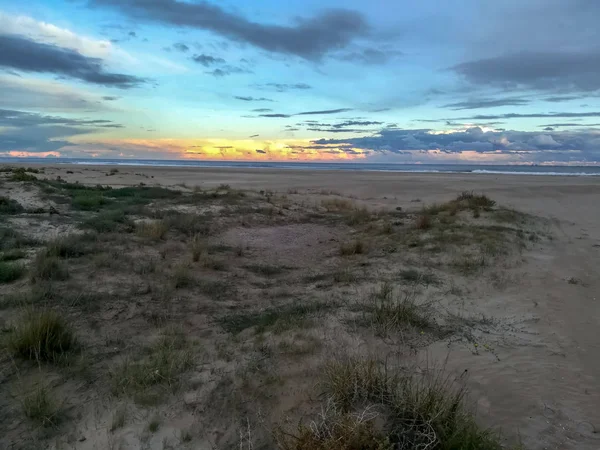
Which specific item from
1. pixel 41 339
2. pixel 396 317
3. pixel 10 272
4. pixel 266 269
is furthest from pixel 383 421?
pixel 10 272

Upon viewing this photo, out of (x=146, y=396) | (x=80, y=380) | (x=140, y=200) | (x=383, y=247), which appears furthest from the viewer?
(x=140, y=200)

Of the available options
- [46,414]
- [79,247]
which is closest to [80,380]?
[46,414]

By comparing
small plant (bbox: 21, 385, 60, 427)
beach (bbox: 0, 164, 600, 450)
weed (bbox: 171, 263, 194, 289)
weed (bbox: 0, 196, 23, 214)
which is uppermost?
weed (bbox: 0, 196, 23, 214)

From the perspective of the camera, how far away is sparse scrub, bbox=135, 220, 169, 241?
10.6 m

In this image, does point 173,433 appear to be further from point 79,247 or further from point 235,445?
point 79,247

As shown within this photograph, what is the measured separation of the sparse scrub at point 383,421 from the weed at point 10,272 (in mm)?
5938

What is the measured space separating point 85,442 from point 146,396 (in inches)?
24.7

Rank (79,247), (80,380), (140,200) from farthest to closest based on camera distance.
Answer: (140,200)
(79,247)
(80,380)

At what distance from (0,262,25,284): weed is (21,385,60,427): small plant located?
388 cm

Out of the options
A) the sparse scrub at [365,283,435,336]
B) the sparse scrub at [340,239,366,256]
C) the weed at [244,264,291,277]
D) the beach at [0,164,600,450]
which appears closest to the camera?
the beach at [0,164,600,450]

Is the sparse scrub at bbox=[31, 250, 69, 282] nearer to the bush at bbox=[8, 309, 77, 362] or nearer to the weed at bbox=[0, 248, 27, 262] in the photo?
the weed at bbox=[0, 248, 27, 262]

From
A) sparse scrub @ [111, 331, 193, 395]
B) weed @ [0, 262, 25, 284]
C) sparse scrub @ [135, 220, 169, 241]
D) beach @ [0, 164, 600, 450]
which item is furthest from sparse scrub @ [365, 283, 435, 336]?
sparse scrub @ [135, 220, 169, 241]

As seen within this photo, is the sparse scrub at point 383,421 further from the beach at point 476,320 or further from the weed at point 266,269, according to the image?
the weed at point 266,269

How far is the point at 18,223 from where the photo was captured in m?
11.5
